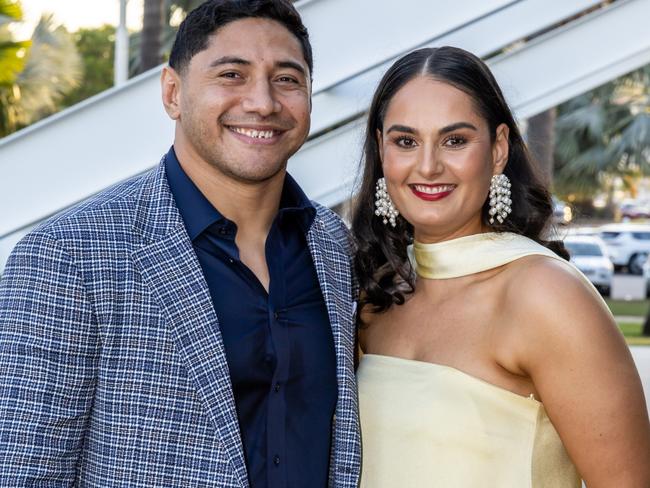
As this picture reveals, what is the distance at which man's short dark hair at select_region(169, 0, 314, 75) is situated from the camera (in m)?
2.61

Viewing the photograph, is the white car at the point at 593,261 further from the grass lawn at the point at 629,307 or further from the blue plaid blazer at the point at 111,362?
the blue plaid blazer at the point at 111,362

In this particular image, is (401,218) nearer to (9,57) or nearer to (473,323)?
(473,323)

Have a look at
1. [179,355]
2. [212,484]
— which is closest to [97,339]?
[179,355]

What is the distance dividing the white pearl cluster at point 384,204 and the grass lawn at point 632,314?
916 cm

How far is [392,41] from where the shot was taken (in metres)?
3.52

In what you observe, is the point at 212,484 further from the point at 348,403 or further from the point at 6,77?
the point at 6,77

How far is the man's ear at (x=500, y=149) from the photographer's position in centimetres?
286

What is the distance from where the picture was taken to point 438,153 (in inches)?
109

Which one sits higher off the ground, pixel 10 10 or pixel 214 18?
pixel 10 10

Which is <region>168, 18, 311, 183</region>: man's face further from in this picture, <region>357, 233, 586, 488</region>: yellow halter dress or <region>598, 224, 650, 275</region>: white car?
<region>598, 224, 650, 275</region>: white car

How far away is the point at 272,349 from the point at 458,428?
57 cm

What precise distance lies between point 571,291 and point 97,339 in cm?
119

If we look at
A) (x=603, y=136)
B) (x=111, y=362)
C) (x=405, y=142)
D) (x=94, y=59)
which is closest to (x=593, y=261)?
(x=603, y=136)

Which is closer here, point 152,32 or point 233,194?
point 233,194
